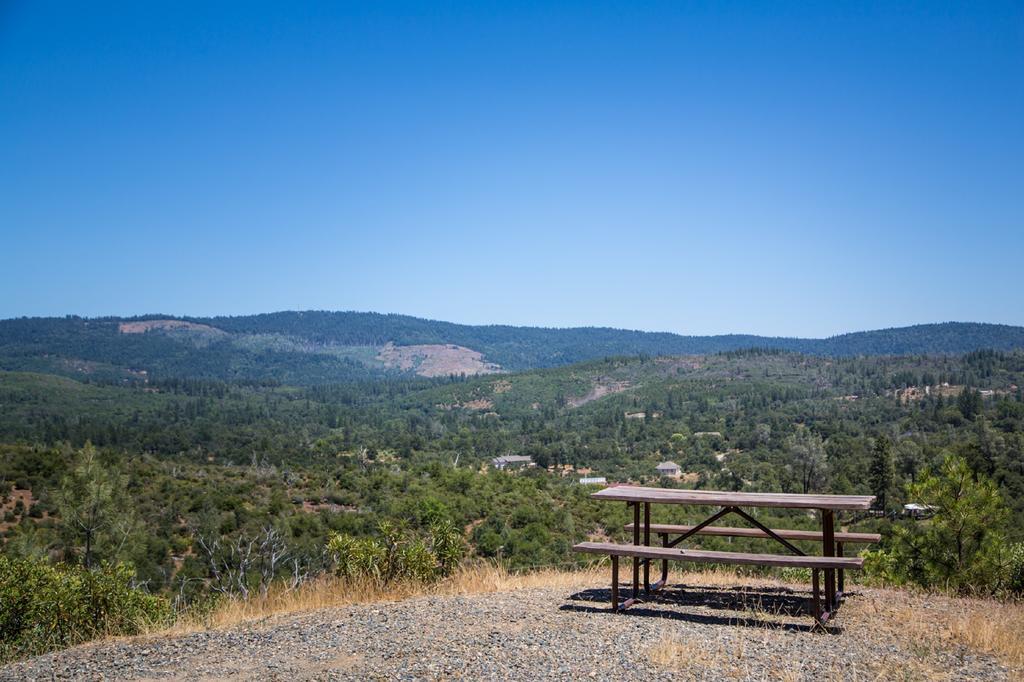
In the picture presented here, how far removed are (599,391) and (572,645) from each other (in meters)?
149

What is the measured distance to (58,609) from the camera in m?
7.64

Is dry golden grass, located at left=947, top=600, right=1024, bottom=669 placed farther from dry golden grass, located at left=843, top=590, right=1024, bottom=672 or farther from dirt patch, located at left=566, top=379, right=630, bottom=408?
dirt patch, located at left=566, top=379, right=630, bottom=408

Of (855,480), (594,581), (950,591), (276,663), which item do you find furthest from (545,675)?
(855,480)

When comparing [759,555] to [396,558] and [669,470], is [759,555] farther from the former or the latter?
[669,470]

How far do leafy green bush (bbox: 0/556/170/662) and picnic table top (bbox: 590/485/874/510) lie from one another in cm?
480

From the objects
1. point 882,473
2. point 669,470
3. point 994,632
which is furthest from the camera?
point 669,470

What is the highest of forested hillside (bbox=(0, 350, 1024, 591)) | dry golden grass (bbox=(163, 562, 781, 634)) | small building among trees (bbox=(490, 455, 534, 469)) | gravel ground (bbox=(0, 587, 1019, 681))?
gravel ground (bbox=(0, 587, 1019, 681))

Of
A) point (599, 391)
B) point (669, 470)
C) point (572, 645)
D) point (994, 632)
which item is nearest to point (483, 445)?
point (669, 470)

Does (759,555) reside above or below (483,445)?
above

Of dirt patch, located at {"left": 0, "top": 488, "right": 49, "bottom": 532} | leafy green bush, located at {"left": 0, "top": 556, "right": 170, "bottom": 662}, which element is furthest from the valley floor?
dirt patch, located at {"left": 0, "top": 488, "right": 49, "bottom": 532}

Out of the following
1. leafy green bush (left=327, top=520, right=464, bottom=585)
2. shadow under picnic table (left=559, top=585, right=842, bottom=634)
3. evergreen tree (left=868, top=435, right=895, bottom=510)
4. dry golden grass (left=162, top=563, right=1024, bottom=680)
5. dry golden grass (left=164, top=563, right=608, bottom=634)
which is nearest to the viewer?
dry golden grass (left=162, top=563, right=1024, bottom=680)

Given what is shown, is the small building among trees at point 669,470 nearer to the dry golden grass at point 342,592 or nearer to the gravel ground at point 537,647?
the dry golden grass at point 342,592

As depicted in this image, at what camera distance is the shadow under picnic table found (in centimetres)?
608

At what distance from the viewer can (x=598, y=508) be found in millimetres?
38062
